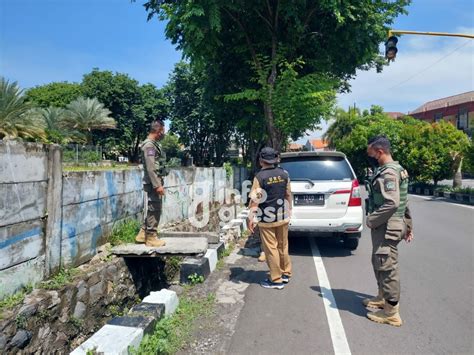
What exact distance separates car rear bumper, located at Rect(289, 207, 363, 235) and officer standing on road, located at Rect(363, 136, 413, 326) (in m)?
2.12

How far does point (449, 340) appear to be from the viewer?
3.29 meters

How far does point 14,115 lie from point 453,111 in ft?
161

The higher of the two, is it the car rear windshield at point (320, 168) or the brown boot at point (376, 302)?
the car rear windshield at point (320, 168)

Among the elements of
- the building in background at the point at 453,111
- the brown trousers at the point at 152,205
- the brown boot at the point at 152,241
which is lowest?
the brown boot at the point at 152,241

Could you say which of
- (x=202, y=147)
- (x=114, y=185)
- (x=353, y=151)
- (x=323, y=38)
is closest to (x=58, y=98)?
(x=202, y=147)

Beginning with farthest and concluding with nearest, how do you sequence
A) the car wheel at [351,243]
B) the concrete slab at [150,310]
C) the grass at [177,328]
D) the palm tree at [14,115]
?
the palm tree at [14,115], the car wheel at [351,243], the concrete slab at [150,310], the grass at [177,328]

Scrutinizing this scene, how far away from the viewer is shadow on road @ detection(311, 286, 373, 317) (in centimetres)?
395

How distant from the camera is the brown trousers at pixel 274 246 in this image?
467cm

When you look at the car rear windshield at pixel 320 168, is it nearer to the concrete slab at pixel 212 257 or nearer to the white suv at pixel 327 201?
the white suv at pixel 327 201

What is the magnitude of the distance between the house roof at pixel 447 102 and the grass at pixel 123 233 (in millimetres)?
48889

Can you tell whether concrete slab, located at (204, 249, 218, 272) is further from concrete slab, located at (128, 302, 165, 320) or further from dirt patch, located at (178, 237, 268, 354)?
concrete slab, located at (128, 302, 165, 320)

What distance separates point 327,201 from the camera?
237 inches

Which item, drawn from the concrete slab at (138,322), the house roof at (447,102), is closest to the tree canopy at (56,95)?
the concrete slab at (138,322)

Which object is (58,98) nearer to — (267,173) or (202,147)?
(202,147)
